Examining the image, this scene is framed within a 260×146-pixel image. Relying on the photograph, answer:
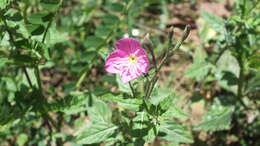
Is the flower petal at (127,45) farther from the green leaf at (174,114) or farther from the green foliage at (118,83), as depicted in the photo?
the green leaf at (174,114)

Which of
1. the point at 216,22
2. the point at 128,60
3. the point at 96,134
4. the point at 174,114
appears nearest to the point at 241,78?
the point at 216,22

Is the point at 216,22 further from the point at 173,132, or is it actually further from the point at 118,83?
the point at 173,132

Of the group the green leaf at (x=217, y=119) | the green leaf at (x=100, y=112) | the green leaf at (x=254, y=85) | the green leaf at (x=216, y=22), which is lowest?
the green leaf at (x=217, y=119)

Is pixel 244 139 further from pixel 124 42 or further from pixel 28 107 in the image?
pixel 28 107

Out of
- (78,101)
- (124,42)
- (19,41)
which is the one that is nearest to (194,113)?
(78,101)

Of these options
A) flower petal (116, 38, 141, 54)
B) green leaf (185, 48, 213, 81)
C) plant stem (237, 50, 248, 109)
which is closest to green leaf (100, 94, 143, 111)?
flower petal (116, 38, 141, 54)

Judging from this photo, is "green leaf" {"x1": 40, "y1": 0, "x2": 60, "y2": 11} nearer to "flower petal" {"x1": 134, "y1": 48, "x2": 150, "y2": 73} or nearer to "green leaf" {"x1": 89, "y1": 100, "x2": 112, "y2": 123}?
"flower petal" {"x1": 134, "y1": 48, "x2": 150, "y2": 73}

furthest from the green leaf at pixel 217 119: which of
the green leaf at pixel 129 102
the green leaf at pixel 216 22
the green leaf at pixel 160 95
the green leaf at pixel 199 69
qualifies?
the green leaf at pixel 129 102
